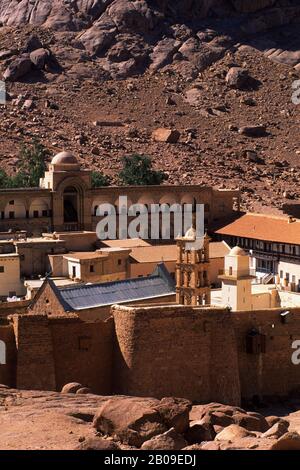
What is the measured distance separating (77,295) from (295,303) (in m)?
11.8

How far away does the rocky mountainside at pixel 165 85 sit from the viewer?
8431 centimetres

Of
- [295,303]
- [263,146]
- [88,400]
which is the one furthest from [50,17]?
[88,400]

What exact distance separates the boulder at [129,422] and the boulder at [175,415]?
0.13m

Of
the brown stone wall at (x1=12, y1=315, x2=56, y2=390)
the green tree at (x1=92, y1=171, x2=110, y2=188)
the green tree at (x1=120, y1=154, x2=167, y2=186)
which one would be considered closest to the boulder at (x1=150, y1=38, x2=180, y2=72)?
the green tree at (x1=120, y1=154, x2=167, y2=186)

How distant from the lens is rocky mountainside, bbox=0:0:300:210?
84.3 m

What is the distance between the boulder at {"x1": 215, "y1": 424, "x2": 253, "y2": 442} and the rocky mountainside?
51.2 m

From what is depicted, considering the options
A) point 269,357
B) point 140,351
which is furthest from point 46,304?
point 269,357

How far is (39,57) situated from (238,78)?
56.0 ft

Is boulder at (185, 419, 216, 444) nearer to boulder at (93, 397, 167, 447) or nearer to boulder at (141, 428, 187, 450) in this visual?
boulder at (93, 397, 167, 447)

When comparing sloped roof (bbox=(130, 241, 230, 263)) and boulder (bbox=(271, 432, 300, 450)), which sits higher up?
sloped roof (bbox=(130, 241, 230, 263))

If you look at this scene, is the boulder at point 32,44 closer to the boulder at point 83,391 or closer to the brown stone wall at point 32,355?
the brown stone wall at point 32,355

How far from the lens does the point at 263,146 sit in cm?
9050
